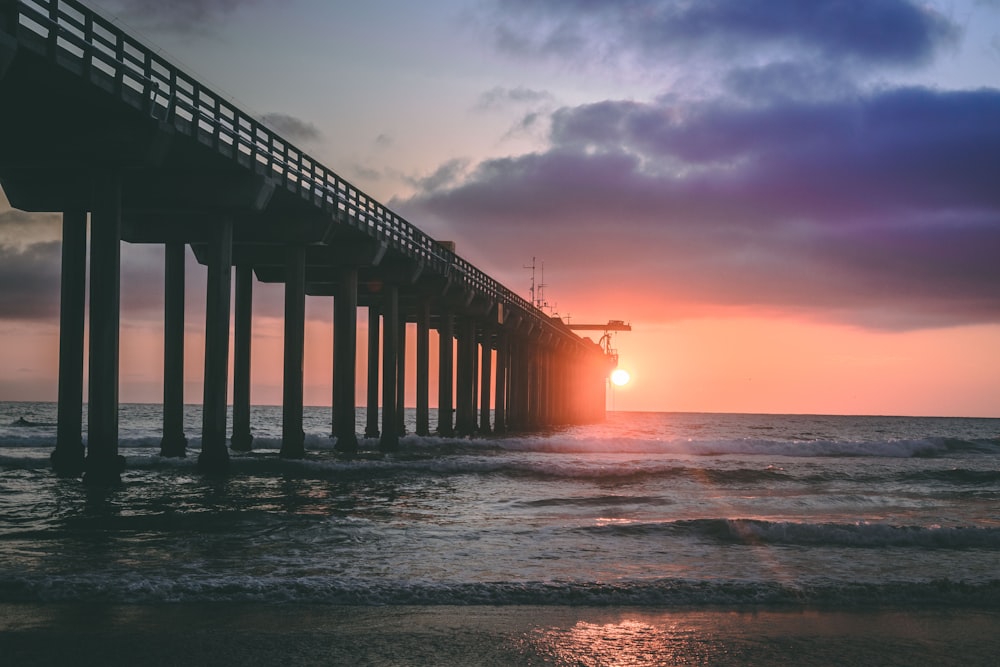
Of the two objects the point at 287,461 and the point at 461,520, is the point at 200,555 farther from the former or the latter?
the point at 287,461

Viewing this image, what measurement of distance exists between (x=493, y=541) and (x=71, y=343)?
1357cm

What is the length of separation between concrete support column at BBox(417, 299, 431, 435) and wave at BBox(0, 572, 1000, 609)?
118 feet

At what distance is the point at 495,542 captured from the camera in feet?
42.9

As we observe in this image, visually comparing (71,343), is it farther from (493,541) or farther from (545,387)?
(545,387)

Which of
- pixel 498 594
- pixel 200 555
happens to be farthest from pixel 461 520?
pixel 498 594

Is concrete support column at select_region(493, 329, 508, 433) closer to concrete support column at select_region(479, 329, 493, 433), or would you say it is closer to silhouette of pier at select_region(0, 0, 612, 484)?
concrete support column at select_region(479, 329, 493, 433)

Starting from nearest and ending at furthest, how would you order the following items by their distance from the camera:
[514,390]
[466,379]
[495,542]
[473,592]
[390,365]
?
1. [473,592]
2. [495,542]
3. [390,365]
4. [466,379]
5. [514,390]

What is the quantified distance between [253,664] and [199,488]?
15.6 m

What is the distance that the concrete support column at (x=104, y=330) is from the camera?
2030 cm

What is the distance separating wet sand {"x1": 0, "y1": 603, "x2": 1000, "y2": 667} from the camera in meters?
6.94

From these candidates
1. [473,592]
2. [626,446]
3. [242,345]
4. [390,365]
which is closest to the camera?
[473,592]

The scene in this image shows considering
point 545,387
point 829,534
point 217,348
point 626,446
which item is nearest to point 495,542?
point 829,534

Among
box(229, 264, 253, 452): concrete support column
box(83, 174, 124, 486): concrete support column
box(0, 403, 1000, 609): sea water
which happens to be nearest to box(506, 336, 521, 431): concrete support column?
box(229, 264, 253, 452): concrete support column

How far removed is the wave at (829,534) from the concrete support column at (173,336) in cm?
1916
